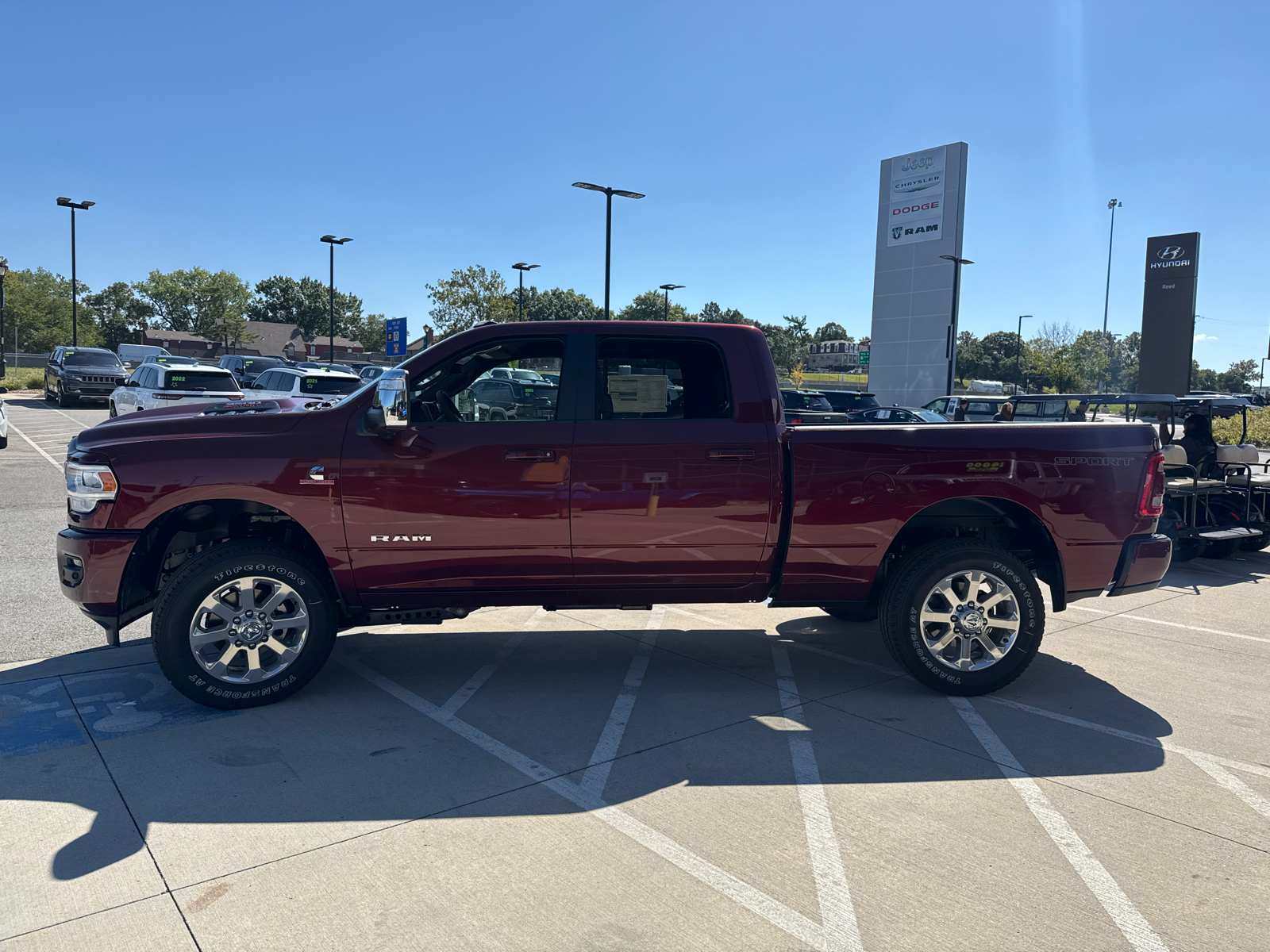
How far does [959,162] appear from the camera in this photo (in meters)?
36.4

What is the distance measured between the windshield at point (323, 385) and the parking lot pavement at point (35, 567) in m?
5.02

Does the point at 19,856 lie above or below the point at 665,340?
below

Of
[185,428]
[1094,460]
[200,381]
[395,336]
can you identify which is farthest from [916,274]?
[185,428]

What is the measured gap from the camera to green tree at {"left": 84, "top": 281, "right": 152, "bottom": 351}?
103500 millimetres

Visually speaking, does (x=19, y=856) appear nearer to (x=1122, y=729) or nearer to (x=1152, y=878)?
(x=1152, y=878)

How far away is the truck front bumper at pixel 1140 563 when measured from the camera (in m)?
5.02

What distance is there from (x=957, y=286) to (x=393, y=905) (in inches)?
1472

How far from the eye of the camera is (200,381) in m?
19.4

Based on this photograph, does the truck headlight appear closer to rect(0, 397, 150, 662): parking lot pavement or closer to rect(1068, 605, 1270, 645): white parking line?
rect(0, 397, 150, 662): parking lot pavement

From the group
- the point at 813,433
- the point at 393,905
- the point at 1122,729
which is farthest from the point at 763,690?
the point at 393,905

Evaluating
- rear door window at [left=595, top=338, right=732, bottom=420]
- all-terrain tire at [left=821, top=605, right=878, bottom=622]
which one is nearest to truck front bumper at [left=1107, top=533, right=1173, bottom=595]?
all-terrain tire at [left=821, top=605, right=878, bottom=622]

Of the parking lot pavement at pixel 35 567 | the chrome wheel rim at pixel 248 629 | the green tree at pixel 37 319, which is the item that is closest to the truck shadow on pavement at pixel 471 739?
the chrome wheel rim at pixel 248 629

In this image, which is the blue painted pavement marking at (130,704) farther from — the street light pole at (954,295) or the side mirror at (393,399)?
the street light pole at (954,295)

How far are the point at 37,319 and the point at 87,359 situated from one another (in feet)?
232
